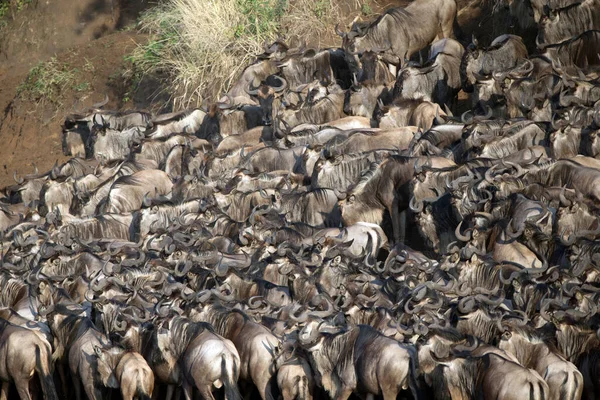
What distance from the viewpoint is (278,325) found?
1109 cm

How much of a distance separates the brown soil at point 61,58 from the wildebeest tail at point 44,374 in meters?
10.6

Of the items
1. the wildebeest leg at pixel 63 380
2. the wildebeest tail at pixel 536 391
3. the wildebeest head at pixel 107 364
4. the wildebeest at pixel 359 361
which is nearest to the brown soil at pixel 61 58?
the wildebeest leg at pixel 63 380

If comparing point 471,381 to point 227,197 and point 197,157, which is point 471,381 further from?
point 197,157

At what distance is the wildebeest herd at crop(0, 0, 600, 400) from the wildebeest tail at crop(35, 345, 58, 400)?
0.9 inches

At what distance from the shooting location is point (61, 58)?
83.9 ft

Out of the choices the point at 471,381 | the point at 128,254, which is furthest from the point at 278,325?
the point at 128,254

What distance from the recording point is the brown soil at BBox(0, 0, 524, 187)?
22.5m

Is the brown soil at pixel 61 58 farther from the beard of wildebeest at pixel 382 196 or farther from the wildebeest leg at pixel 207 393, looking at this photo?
the wildebeest leg at pixel 207 393

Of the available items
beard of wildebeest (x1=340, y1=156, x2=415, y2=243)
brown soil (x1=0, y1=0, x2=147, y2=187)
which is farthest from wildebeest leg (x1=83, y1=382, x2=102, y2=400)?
brown soil (x1=0, y1=0, x2=147, y2=187)

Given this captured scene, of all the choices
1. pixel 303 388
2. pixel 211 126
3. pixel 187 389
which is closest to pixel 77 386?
pixel 187 389

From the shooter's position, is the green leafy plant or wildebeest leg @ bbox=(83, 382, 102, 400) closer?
wildebeest leg @ bbox=(83, 382, 102, 400)

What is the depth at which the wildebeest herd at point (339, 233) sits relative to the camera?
10.4 m

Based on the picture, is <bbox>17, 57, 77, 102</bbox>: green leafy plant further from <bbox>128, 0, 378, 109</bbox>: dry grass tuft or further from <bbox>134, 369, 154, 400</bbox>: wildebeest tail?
<bbox>134, 369, 154, 400</bbox>: wildebeest tail

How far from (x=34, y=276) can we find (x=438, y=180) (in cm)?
489
